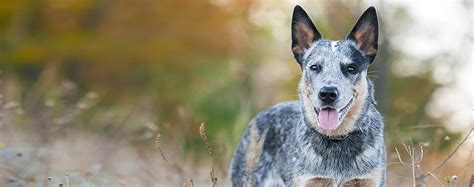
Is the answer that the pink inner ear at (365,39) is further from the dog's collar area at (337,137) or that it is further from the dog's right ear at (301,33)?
the dog's collar area at (337,137)

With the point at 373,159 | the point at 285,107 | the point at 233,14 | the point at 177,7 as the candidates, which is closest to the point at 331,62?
the point at 373,159

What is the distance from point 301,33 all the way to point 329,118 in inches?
37.7

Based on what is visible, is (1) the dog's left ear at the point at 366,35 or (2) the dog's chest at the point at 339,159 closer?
(2) the dog's chest at the point at 339,159

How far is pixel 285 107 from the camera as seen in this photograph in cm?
829

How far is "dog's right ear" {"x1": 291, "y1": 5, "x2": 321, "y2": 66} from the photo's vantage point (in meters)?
7.09

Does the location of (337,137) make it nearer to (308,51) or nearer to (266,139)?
(308,51)

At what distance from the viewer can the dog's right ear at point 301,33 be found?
709 cm

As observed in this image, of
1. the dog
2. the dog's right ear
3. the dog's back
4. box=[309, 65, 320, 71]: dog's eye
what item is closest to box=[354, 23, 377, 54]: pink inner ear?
the dog

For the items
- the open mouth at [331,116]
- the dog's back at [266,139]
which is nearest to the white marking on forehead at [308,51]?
the open mouth at [331,116]

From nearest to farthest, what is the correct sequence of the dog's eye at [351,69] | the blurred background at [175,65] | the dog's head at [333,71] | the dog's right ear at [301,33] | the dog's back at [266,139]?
the dog's head at [333,71] → the dog's eye at [351,69] → the dog's right ear at [301,33] → the dog's back at [266,139] → the blurred background at [175,65]

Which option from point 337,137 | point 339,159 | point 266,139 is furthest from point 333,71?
point 266,139

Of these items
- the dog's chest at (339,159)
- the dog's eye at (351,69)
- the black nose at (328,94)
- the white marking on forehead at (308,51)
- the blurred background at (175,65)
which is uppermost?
the blurred background at (175,65)

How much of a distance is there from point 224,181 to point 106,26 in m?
16.5

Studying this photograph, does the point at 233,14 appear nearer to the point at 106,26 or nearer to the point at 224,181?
the point at 106,26
